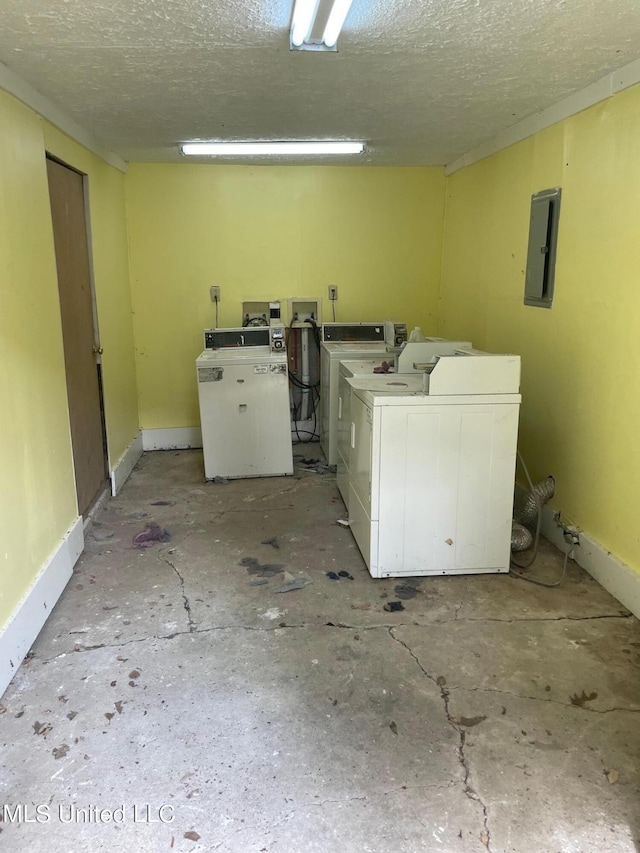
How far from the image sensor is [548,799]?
1.80 meters

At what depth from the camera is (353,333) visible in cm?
514

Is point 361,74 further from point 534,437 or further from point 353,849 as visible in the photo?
point 353,849

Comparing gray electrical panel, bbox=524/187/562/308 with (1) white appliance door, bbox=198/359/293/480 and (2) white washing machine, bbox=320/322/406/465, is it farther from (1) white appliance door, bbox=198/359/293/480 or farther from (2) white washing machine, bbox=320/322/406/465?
(1) white appliance door, bbox=198/359/293/480

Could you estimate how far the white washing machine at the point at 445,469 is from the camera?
293cm

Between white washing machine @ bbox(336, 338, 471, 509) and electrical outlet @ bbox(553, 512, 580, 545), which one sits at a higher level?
white washing machine @ bbox(336, 338, 471, 509)

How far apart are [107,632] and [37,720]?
549 mm

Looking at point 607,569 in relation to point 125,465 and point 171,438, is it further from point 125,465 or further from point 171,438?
point 171,438

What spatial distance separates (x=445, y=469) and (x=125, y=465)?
2682mm

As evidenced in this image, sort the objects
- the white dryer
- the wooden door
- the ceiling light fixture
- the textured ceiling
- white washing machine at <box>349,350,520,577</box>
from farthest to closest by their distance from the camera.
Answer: the white dryer → the wooden door → white washing machine at <box>349,350,520,577</box> → the textured ceiling → the ceiling light fixture

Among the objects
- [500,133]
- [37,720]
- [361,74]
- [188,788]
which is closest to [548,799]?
[188,788]

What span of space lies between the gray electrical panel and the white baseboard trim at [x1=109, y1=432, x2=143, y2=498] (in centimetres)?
307

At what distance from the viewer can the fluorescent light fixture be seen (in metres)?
4.18

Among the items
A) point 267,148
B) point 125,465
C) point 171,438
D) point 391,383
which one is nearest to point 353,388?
point 391,383

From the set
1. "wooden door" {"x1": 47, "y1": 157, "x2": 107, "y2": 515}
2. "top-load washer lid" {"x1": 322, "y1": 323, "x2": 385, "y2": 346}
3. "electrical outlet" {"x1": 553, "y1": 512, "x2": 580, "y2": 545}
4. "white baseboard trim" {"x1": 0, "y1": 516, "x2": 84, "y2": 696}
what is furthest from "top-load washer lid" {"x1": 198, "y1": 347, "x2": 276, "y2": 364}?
"electrical outlet" {"x1": 553, "y1": 512, "x2": 580, "y2": 545}
